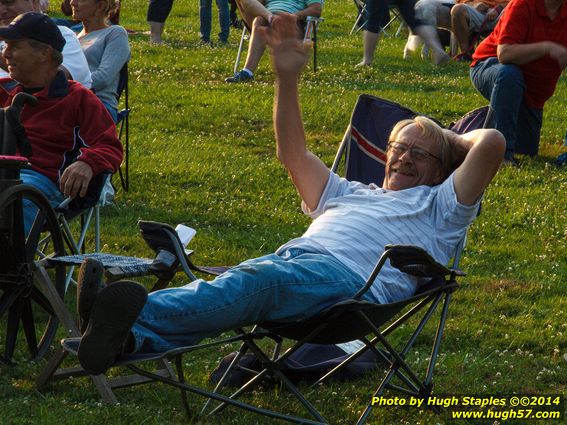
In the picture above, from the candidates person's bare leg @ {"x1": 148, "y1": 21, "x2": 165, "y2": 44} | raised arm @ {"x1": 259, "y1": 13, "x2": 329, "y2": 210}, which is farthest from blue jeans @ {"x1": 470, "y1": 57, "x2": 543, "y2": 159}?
person's bare leg @ {"x1": 148, "y1": 21, "x2": 165, "y2": 44}

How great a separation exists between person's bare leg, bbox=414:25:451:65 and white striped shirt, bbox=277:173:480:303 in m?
9.46

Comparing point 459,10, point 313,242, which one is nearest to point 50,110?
point 313,242

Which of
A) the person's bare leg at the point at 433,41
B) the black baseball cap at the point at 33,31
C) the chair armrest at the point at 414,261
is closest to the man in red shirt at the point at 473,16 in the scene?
the person's bare leg at the point at 433,41

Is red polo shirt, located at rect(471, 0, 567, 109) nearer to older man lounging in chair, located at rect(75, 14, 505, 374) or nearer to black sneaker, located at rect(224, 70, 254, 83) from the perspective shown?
older man lounging in chair, located at rect(75, 14, 505, 374)

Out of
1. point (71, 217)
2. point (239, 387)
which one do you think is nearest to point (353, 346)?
point (239, 387)

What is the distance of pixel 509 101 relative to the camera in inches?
348

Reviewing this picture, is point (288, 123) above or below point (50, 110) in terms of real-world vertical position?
above

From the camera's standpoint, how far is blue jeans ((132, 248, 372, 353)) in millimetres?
3807

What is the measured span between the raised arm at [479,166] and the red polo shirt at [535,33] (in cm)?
429

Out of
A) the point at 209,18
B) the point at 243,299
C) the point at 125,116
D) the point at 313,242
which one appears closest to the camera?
the point at 243,299

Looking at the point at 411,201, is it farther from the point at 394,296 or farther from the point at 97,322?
the point at 97,322

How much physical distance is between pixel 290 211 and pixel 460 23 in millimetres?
7102

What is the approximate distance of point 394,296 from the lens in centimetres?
446

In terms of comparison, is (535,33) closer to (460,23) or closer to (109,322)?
(460,23)
